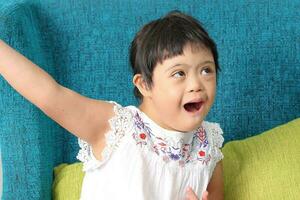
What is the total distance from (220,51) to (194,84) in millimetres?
516

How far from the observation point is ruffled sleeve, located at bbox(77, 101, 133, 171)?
115 centimetres

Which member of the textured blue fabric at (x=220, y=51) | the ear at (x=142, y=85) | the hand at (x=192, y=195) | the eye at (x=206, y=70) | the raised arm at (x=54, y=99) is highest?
the textured blue fabric at (x=220, y=51)

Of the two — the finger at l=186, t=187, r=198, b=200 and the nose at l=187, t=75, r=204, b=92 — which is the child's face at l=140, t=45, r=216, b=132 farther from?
the finger at l=186, t=187, r=198, b=200

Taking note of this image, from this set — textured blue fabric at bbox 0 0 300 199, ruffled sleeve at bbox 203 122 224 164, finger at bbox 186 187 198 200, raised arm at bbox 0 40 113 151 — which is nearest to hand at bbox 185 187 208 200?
finger at bbox 186 187 198 200

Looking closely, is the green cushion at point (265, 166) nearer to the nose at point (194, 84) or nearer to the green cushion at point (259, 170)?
the green cushion at point (259, 170)

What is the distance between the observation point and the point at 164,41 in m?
1.12

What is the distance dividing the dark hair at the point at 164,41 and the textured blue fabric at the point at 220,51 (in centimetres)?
42

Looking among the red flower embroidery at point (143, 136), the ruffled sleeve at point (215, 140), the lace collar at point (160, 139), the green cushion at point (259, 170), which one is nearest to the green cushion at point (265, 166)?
the green cushion at point (259, 170)

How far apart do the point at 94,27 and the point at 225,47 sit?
381 millimetres

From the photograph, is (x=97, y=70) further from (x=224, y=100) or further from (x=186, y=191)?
(x=186, y=191)

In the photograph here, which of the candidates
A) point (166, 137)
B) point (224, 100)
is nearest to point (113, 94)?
point (224, 100)

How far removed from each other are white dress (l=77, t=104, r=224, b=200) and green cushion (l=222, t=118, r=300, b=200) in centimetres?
17

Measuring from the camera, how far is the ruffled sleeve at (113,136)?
1154 millimetres

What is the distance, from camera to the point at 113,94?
1.59 meters
